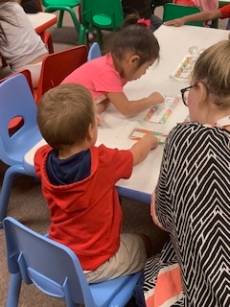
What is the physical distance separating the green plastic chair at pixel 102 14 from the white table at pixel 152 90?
941mm

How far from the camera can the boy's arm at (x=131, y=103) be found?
1.64 m

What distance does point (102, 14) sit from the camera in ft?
11.1

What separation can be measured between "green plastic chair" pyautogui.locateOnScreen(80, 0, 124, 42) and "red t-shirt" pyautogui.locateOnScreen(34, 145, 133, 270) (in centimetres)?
216

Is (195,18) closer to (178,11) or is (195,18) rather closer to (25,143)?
(178,11)

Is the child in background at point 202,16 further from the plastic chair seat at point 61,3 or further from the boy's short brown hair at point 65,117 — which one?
the plastic chair seat at point 61,3

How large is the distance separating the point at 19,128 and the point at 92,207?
3.04 feet

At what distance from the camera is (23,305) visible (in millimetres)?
1786

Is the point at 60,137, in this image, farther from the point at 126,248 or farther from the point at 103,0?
the point at 103,0

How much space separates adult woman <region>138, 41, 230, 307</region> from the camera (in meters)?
0.95

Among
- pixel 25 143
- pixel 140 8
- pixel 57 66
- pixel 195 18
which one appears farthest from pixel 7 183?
pixel 140 8

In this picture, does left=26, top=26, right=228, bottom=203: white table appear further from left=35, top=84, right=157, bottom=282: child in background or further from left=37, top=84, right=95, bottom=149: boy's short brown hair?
left=37, top=84, right=95, bottom=149: boy's short brown hair

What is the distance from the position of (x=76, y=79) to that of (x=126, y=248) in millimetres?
696

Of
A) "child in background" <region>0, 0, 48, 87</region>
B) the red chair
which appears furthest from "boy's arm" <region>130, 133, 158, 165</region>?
"child in background" <region>0, 0, 48, 87</region>

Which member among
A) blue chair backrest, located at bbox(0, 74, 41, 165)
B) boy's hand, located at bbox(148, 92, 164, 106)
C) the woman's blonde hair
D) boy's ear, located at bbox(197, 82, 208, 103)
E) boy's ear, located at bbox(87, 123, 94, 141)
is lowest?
blue chair backrest, located at bbox(0, 74, 41, 165)
